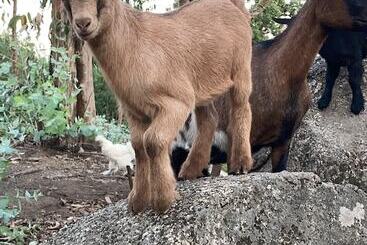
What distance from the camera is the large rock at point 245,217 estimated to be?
347 cm

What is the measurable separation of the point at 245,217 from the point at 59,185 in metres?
2.65

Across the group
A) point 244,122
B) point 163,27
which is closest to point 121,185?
point 244,122

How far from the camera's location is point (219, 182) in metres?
3.77

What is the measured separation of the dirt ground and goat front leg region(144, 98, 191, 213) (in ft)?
5.42

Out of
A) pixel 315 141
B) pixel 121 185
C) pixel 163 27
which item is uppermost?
pixel 163 27

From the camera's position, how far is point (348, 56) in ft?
19.5

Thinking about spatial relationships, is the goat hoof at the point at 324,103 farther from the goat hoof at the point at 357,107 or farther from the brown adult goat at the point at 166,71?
the brown adult goat at the point at 166,71

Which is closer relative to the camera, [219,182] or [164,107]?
[164,107]

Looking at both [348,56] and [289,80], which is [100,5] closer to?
[289,80]

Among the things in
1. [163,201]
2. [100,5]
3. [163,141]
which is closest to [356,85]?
[163,201]

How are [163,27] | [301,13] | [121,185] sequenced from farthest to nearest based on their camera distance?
[121,185] < [301,13] < [163,27]

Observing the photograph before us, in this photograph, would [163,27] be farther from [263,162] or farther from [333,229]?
[263,162]

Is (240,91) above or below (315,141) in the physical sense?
above

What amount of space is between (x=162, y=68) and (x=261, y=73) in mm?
2081
